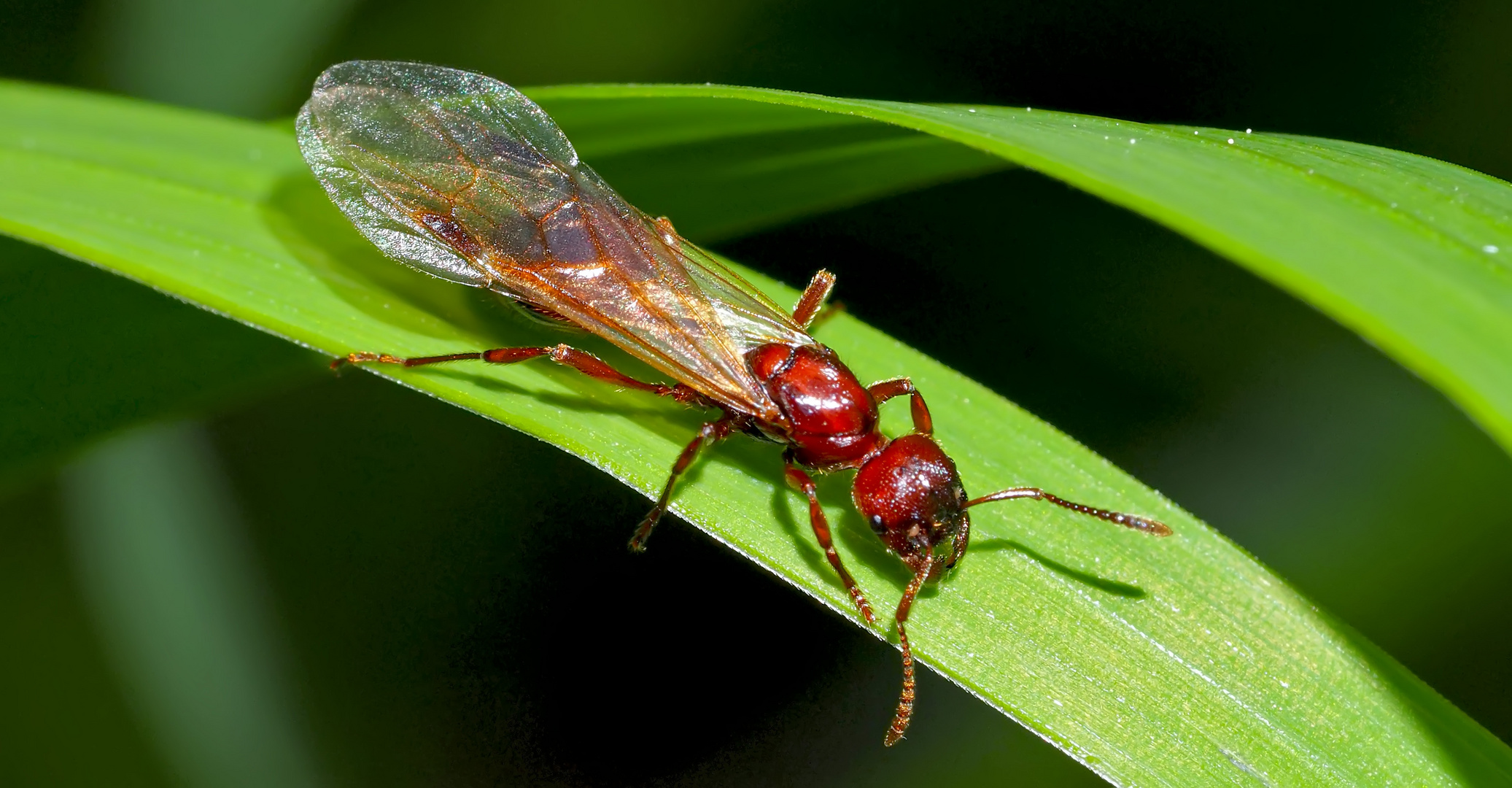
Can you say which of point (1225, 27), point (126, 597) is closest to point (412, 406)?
point (126, 597)

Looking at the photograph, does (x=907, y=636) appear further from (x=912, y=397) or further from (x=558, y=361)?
(x=558, y=361)

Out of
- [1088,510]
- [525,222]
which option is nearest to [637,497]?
[525,222]

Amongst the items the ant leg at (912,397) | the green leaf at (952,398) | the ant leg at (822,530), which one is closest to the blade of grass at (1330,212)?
the green leaf at (952,398)

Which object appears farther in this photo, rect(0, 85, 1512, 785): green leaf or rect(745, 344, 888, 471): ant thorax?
rect(745, 344, 888, 471): ant thorax

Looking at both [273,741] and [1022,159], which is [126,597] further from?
[1022,159]

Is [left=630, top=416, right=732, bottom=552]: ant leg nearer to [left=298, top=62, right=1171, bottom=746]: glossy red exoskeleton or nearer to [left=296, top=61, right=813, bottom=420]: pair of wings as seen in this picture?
[left=298, top=62, right=1171, bottom=746]: glossy red exoskeleton

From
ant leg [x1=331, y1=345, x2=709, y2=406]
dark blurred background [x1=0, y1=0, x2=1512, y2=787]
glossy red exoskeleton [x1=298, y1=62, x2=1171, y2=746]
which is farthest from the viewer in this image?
dark blurred background [x1=0, y1=0, x2=1512, y2=787]

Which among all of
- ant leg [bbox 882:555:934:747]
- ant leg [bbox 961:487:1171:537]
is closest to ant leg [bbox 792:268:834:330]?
ant leg [bbox 961:487:1171:537]
